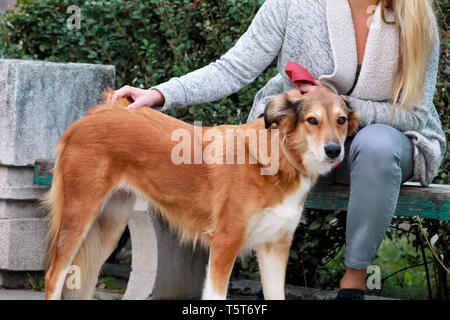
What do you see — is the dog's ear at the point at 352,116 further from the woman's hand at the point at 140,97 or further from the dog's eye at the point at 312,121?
the woman's hand at the point at 140,97

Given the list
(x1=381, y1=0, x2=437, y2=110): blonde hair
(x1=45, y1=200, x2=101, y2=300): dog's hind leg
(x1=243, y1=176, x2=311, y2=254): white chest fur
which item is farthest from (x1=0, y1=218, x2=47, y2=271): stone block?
(x1=381, y1=0, x2=437, y2=110): blonde hair

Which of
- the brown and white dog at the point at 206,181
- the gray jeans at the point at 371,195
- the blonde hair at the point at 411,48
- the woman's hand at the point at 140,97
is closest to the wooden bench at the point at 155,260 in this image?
the brown and white dog at the point at 206,181

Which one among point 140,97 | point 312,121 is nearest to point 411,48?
point 312,121

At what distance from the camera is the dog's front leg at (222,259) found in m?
3.29

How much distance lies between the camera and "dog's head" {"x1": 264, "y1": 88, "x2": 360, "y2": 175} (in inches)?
127

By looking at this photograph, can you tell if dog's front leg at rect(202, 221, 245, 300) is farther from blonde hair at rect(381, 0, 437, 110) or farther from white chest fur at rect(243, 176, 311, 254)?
blonde hair at rect(381, 0, 437, 110)

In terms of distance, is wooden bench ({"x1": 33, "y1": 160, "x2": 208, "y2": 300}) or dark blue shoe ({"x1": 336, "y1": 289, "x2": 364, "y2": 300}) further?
wooden bench ({"x1": 33, "y1": 160, "x2": 208, "y2": 300})

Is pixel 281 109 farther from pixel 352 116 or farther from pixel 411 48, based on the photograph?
pixel 411 48

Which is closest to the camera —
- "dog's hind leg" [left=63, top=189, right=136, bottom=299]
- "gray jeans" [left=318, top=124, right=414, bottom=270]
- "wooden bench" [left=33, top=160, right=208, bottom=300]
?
"gray jeans" [left=318, top=124, right=414, bottom=270]

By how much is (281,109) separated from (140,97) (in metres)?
0.78

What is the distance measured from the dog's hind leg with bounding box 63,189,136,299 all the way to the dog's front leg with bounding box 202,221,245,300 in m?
0.63

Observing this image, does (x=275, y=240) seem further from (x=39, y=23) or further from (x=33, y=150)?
(x=39, y=23)

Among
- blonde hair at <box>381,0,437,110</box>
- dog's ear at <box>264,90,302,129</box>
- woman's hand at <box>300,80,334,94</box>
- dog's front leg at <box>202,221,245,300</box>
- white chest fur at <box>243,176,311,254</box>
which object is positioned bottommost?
dog's front leg at <box>202,221,245,300</box>

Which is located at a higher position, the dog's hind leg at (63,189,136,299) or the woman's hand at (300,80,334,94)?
the woman's hand at (300,80,334,94)
